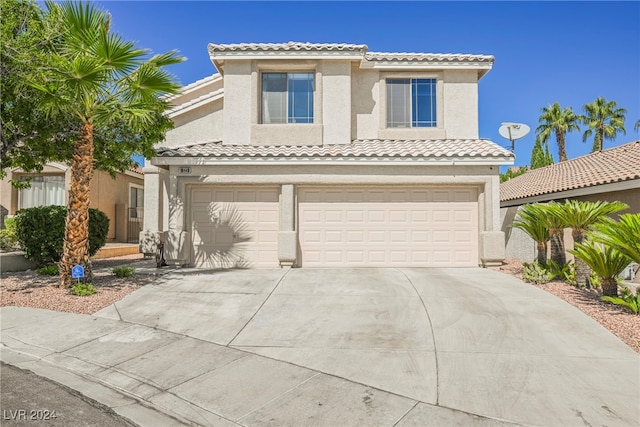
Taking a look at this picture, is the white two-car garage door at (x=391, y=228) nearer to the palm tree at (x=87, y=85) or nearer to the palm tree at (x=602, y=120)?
the palm tree at (x=87, y=85)

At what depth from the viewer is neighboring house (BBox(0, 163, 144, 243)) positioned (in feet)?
59.4

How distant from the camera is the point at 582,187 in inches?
456

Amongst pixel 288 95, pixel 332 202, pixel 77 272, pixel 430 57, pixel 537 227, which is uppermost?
pixel 430 57

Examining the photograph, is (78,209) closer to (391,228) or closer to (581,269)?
(391,228)

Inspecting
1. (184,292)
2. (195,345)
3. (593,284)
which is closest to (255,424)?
(195,345)

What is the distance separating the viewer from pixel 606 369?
16.8ft

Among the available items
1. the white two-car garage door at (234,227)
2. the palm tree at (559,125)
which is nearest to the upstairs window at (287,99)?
the white two-car garage door at (234,227)

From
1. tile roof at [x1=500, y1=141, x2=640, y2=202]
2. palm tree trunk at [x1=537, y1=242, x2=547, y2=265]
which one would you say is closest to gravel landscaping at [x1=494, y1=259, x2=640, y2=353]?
palm tree trunk at [x1=537, y1=242, x2=547, y2=265]

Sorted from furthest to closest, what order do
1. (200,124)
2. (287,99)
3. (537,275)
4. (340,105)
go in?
(200,124) < (287,99) < (340,105) < (537,275)

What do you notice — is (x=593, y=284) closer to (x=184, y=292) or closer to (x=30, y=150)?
(x=184, y=292)

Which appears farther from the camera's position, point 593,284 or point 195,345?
point 593,284

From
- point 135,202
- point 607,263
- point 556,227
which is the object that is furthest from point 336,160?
point 135,202

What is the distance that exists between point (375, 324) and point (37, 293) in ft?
24.4

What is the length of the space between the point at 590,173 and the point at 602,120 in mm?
29385
